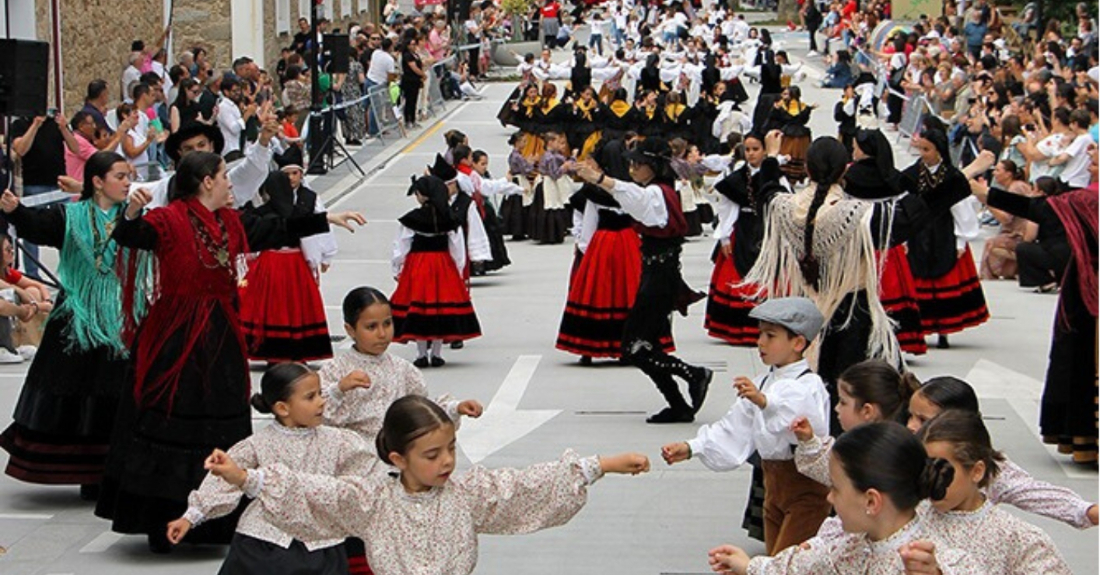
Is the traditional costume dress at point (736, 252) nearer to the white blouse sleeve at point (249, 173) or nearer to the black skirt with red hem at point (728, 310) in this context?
the black skirt with red hem at point (728, 310)

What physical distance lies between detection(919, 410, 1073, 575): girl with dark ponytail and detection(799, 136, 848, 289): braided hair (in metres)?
4.18

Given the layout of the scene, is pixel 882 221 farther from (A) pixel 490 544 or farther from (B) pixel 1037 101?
(B) pixel 1037 101

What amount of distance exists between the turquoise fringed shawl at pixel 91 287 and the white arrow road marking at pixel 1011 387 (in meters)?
5.51

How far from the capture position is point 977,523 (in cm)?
589

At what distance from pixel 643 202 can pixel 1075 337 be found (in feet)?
9.23

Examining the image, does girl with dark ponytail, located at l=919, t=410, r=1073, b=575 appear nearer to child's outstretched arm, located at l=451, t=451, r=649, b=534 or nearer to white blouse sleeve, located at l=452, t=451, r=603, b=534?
child's outstretched arm, located at l=451, t=451, r=649, b=534

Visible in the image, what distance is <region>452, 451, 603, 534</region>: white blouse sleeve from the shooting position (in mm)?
6348

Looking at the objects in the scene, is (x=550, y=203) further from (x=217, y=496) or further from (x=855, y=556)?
(x=855, y=556)

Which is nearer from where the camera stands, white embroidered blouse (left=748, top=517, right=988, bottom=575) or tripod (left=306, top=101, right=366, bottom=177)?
white embroidered blouse (left=748, top=517, right=988, bottom=575)

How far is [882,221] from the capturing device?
1052 cm

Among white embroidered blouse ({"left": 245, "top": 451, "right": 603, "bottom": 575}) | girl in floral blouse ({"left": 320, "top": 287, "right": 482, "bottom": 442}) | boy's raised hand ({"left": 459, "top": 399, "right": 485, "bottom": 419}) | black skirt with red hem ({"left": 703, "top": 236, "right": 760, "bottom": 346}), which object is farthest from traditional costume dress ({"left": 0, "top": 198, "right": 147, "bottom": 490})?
black skirt with red hem ({"left": 703, "top": 236, "right": 760, "bottom": 346})

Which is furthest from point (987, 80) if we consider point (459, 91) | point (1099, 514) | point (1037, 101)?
point (1099, 514)

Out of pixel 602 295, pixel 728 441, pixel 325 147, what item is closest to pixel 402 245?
pixel 602 295

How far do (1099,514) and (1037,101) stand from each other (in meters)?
17.9
